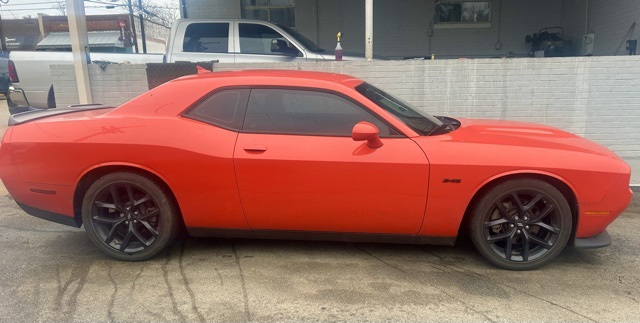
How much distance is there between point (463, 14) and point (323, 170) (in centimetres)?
1002

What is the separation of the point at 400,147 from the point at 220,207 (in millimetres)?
1489

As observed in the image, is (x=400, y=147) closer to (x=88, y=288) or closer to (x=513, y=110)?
(x=88, y=288)

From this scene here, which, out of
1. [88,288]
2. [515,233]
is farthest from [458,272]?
[88,288]

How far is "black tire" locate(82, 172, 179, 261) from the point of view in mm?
3535

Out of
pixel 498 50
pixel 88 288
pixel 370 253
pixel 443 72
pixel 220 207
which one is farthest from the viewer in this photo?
pixel 498 50

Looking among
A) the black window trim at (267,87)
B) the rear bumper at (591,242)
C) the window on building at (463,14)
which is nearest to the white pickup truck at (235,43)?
the black window trim at (267,87)

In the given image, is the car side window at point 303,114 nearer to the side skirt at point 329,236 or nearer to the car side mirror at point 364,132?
the car side mirror at point 364,132

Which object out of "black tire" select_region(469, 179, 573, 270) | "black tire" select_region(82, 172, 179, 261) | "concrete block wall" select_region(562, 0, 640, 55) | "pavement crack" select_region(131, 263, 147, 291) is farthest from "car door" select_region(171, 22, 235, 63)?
"concrete block wall" select_region(562, 0, 640, 55)

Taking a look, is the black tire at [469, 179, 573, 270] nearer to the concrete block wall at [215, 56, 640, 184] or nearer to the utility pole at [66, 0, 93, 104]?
the concrete block wall at [215, 56, 640, 184]

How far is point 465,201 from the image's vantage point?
3.30 metres

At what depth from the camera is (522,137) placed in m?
3.53

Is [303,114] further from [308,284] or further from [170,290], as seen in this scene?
[170,290]

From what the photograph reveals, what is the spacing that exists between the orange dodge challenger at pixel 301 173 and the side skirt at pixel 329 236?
1 cm

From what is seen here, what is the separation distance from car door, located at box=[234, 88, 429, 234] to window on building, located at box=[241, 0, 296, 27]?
9082mm
